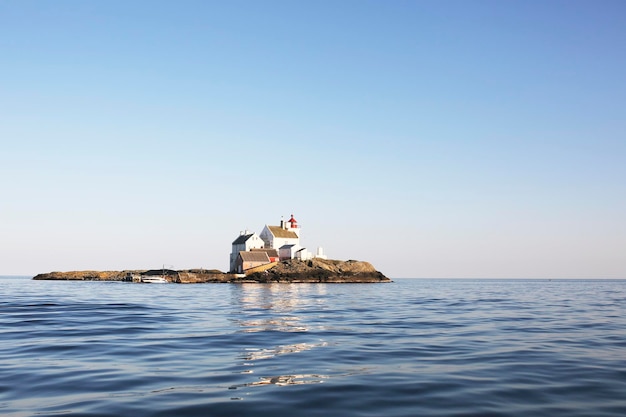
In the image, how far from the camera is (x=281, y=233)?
412 ft

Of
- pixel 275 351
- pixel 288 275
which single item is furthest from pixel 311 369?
pixel 288 275

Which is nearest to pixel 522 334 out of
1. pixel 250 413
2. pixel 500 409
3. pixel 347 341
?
pixel 347 341

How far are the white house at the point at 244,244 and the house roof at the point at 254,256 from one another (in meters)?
2.13

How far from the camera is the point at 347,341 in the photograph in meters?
19.3

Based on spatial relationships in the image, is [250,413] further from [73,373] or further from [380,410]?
[73,373]

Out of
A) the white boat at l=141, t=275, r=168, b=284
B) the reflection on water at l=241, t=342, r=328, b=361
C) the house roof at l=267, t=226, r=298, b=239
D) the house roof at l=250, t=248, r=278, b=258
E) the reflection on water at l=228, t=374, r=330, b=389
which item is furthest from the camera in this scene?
the house roof at l=267, t=226, r=298, b=239

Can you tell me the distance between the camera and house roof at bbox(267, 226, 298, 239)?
12466 centimetres

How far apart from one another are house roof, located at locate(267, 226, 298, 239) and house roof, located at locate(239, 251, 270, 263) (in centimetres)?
715

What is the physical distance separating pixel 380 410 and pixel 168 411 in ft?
13.5

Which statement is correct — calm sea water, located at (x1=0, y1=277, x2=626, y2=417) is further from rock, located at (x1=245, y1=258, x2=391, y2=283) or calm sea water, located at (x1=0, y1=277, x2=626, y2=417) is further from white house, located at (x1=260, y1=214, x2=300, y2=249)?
white house, located at (x1=260, y1=214, x2=300, y2=249)

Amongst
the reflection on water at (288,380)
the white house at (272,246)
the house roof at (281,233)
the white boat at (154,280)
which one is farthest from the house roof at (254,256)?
the reflection on water at (288,380)

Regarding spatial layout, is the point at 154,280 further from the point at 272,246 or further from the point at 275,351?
the point at 275,351

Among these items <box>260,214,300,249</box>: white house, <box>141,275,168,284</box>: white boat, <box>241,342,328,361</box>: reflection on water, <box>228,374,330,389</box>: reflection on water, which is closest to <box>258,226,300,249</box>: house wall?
<box>260,214,300,249</box>: white house

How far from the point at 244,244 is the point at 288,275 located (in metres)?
15.2
